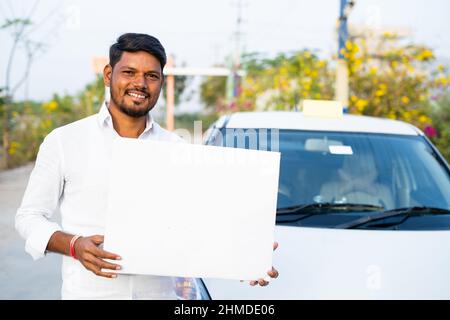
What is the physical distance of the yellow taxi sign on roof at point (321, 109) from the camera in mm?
3061

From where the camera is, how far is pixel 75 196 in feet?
6.41

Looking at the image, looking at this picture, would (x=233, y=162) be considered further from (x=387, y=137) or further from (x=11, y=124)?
(x=11, y=124)

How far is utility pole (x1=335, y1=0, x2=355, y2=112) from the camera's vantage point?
8.94 metres

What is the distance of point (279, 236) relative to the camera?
2.83m

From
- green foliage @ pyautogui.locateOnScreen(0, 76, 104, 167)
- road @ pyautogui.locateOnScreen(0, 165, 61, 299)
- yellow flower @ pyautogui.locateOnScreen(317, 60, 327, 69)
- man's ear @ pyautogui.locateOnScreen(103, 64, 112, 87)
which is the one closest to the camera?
man's ear @ pyautogui.locateOnScreen(103, 64, 112, 87)

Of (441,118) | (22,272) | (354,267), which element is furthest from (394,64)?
(354,267)

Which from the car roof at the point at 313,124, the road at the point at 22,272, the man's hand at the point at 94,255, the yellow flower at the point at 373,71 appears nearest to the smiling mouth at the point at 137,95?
the man's hand at the point at 94,255

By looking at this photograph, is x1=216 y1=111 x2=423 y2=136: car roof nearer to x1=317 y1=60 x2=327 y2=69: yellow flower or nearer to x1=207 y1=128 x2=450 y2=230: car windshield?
x1=207 y1=128 x2=450 y2=230: car windshield

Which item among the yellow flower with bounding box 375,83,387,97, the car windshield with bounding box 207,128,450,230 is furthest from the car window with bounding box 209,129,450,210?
the yellow flower with bounding box 375,83,387,97

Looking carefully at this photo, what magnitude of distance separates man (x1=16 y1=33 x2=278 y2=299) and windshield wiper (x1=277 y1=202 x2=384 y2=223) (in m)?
1.16

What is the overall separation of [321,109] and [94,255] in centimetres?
212

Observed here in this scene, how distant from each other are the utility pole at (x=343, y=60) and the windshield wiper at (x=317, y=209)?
5.71 meters
